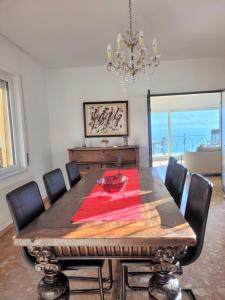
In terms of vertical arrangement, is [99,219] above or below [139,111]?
below

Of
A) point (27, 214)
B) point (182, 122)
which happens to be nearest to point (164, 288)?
point (27, 214)

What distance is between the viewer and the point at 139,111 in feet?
16.4

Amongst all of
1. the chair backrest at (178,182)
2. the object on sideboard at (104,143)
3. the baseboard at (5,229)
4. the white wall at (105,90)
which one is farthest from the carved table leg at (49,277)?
the white wall at (105,90)

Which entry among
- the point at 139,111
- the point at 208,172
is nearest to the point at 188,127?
the point at 208,172

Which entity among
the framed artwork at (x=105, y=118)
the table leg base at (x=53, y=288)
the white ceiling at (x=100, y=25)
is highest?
the white ceiling at (x=100, y=25)

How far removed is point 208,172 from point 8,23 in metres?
5.00

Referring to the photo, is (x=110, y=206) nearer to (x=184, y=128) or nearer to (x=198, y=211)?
(x=198, y=211)

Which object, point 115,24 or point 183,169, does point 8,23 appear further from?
point 183,169

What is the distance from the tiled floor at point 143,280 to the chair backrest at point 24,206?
0.58 metres

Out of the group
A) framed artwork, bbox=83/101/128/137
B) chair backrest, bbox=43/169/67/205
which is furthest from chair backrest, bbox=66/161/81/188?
framed artwork, bbox=83/101/128/137

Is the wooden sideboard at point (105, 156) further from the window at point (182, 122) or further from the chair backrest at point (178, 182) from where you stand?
the window at point (182, 122)

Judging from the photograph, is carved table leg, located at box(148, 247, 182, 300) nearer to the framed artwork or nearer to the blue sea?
the framed artwork

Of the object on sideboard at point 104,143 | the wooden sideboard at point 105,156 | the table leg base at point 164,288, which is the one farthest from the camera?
the object on sideboard at point 104,143

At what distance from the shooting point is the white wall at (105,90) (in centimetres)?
484
